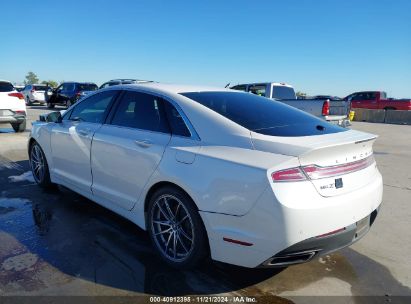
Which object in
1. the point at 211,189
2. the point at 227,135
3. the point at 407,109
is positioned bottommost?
the point at 407,109

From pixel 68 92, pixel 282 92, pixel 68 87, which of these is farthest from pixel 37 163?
pixel 68 87

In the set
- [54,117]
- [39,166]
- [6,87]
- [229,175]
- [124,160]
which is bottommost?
[39,166]

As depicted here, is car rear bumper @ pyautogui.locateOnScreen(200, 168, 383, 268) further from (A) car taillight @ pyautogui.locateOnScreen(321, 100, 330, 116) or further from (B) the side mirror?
(A) car taillight @ pyautogui.locateOnScreen(321, 100, 330, 116)

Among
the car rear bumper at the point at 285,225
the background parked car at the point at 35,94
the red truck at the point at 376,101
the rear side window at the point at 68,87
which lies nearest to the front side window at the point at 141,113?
the car rear bumper at the point at 285,225

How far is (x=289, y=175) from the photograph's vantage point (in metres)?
2.70

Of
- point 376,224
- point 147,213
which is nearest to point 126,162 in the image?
point 147,213

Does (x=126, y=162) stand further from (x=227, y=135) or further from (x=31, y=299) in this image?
(x=31, y=299)

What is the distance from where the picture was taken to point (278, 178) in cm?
268

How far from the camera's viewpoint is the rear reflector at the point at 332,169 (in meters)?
2.76

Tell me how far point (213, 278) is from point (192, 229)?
476 millimetres

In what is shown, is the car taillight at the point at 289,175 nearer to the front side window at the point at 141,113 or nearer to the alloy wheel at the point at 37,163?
the front side window at the point at 141,113

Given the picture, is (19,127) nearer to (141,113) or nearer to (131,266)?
(141,113)

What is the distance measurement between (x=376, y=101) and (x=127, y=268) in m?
25.6

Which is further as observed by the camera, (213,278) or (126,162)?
(126,162)
